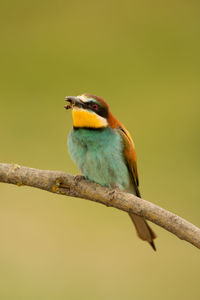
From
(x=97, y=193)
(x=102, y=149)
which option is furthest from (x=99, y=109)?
(x=97, y=193)

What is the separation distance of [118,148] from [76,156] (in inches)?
6.7

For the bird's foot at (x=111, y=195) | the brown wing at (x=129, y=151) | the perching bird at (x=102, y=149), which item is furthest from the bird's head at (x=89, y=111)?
the bird's foot at (x=111, y=195)

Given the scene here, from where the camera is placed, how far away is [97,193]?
5.32ft

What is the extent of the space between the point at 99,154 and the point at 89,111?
8.9 inches

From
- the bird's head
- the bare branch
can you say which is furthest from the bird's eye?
the bare branch

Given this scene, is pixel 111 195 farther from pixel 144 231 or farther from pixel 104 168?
pixel 144 231

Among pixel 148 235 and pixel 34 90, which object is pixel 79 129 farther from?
pixel 34 90

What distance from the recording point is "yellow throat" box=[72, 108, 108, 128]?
1.63m

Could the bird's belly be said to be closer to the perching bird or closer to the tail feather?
the perching bird

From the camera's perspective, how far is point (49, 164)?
8.95 feet

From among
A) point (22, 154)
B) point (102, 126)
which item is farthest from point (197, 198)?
point (102, 126)

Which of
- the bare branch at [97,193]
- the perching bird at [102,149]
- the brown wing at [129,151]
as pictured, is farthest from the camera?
the brown wing at [129,151]

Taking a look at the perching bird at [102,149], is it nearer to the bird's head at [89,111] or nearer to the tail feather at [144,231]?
the bird's head at [89,111]

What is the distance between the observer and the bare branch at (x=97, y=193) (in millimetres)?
1415
